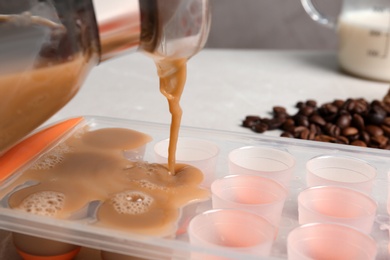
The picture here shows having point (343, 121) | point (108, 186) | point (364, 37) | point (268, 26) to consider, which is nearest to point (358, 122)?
point (343, 121)

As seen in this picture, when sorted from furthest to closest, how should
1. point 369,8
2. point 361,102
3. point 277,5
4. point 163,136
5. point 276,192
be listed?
1. point 277,5
2. point 369,8
3. point 361,102
4. point 163,136
5. point 276,192

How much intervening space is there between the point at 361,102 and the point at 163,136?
0.49 m

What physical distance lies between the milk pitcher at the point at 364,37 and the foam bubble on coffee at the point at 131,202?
0.86 metres

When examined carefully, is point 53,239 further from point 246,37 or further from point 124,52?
point 246,37

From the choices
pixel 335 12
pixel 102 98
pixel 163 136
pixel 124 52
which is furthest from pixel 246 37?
pixel 124 52

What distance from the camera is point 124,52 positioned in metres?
0.59

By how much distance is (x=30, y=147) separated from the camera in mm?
695

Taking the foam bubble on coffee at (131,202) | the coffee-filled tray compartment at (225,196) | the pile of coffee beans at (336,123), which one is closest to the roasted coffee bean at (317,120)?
the pile of coffee beans at (336,123)

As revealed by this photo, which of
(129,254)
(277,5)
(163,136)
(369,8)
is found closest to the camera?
(129,254)

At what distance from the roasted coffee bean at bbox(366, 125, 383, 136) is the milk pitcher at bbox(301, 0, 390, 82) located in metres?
0.36

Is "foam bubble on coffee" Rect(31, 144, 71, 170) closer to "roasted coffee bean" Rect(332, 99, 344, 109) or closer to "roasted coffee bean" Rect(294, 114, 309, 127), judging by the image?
"roasted coffee bean" Rect(294, 114, 309, 127)

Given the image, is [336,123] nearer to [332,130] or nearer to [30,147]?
[332,130]

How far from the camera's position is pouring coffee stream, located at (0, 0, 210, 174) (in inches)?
21.5

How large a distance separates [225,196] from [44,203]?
19 cm
